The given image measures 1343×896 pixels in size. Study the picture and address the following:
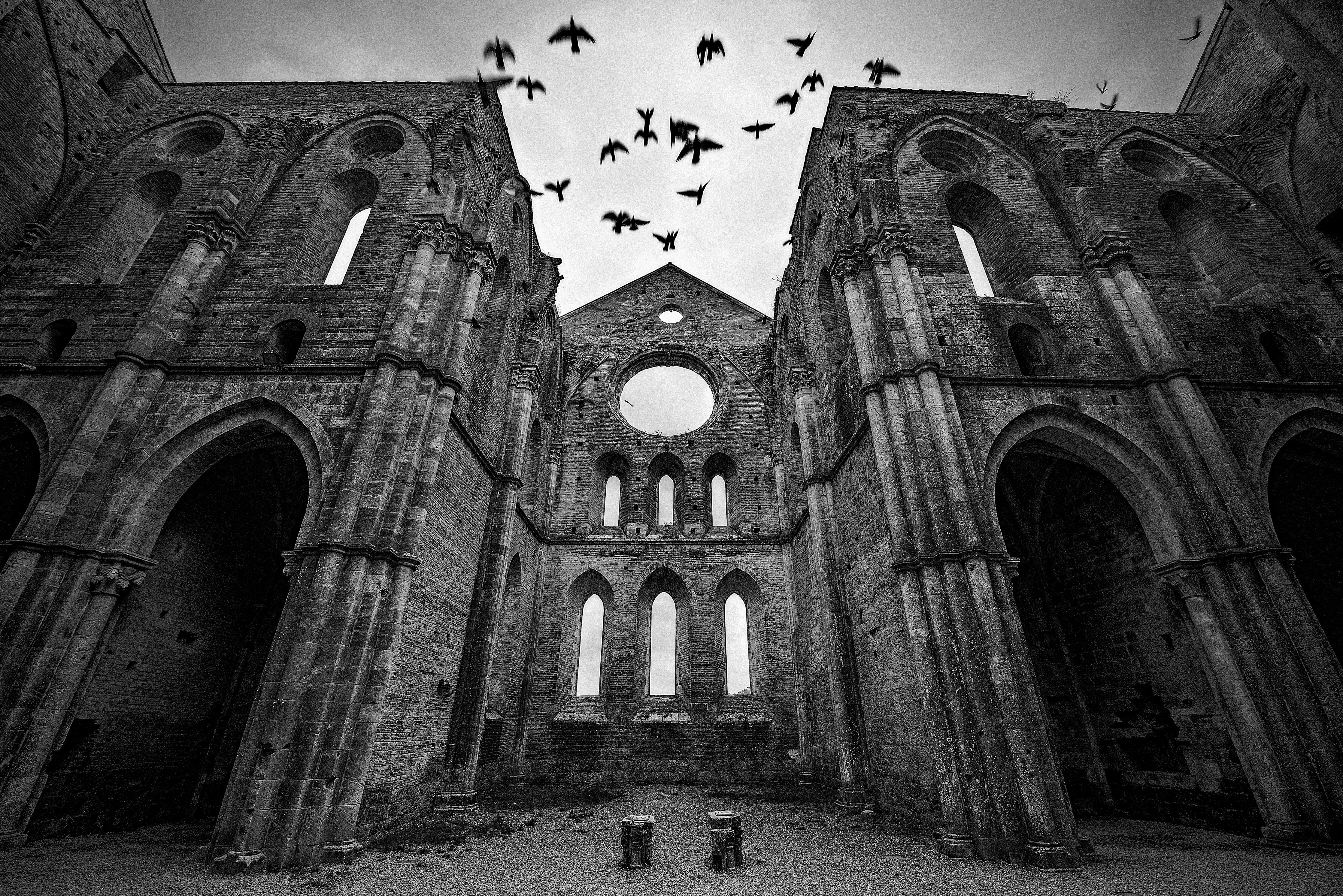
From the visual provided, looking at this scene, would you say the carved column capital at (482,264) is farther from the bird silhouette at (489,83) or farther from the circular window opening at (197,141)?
the circular window opening at (197,141)

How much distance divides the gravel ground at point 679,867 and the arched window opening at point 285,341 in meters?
7.60

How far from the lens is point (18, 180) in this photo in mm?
12484

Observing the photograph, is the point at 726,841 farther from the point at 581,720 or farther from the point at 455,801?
the point at 581,720

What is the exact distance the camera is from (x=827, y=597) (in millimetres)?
12453

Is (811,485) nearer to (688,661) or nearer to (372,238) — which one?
(688,661)

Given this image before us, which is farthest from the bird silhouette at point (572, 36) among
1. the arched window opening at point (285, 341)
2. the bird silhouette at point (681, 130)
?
the arched window opening at point (285, 341)

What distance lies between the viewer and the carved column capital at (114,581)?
27.1 feet

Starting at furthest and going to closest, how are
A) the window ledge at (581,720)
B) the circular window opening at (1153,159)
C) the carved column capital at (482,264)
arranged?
the window ledge at (581,720) < the circular window opening at (1153,159) < the carved column capital at (482,264)

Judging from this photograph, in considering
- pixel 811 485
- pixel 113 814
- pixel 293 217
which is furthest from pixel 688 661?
pixel 293 217

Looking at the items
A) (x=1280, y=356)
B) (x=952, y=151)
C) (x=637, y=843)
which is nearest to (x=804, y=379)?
(x=952, y=151)

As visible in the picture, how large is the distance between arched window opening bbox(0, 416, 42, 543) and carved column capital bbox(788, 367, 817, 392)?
52.5ft

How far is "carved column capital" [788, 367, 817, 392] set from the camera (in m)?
15.4

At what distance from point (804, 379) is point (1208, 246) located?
9930mm

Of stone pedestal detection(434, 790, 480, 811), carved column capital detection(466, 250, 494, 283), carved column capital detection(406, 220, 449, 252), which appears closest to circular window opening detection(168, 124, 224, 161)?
carved column capital detection(406, 220, 449, 252)
